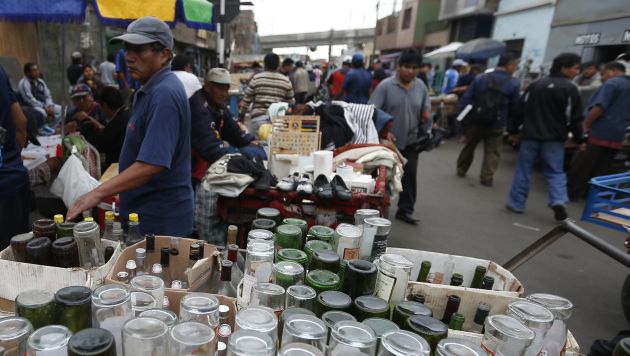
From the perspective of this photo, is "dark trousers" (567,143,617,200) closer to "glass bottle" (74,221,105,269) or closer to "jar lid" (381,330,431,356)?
"jar lid" (381,330,431,356)

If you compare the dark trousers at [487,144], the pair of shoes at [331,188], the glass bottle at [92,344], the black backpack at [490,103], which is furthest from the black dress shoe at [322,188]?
the dark trousers at [487,144]

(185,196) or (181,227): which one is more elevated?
(185,196)

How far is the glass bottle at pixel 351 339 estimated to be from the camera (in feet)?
3.20

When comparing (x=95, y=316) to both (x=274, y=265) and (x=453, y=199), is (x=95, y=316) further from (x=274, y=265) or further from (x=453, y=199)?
(x=453, y=199)

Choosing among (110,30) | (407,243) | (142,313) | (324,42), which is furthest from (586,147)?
(324,42)

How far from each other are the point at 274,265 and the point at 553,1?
50.7ft

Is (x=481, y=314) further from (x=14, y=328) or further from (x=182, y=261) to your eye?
(x=14, y=328)

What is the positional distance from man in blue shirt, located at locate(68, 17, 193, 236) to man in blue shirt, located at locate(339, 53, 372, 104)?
6637mm

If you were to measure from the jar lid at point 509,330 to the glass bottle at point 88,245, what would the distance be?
60.4 inches

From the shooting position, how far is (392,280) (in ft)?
4.59

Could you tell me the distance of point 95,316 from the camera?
111 centimetres

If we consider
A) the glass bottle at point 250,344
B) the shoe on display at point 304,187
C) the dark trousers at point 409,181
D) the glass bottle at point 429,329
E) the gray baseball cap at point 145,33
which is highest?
the gray baseball cap at point 145,33

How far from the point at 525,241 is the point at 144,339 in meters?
5.01

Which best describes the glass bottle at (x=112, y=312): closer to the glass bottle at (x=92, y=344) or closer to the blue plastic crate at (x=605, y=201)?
the glass bottle at (x=92, y=344)
